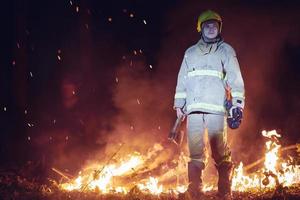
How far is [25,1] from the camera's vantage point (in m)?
11.7

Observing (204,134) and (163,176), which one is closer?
(204,134)

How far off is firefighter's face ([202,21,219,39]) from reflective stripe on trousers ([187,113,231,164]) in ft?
3.60

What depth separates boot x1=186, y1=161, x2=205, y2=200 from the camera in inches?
245

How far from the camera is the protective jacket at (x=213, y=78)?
6125 mm

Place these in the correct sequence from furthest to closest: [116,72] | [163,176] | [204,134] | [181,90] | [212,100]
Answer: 1. [116,72]
2. [163,176]
3. [181,90]
4. [204,134]
5. [212,100]

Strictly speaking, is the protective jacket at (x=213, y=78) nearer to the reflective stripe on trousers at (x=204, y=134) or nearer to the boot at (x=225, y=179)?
the reflective stripe on trousers at (x=204, y=134)

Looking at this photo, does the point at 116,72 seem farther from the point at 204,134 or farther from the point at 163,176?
the point at 204,134

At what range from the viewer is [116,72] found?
11281 millimetres

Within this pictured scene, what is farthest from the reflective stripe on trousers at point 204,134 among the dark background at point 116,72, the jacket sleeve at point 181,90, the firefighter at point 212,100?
the dark background at point 116,72

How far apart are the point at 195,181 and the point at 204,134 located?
0.65m

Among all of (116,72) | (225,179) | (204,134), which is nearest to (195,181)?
(225,179)

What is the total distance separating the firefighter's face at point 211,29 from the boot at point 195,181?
1779 mm

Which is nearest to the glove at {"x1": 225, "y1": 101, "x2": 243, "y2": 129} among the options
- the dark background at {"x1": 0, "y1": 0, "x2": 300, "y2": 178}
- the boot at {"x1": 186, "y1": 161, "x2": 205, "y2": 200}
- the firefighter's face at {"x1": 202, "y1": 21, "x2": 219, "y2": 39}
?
the boot at {"x1": 186, "y1": 161, "x2": 205, "y2": 200}

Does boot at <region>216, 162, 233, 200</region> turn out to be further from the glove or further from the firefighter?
the glove
